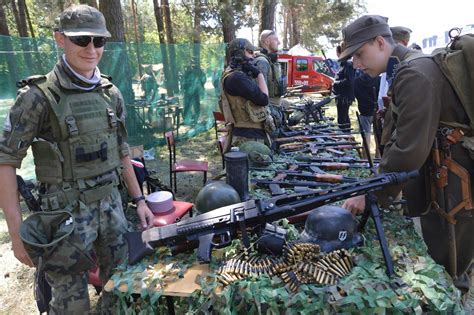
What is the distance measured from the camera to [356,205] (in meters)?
2.15

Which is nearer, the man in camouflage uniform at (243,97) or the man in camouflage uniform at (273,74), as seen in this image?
the man in camouflage uniform at (243,97)

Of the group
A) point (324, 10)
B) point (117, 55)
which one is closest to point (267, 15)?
point (117, 55)

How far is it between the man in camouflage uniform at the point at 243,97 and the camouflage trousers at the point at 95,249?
2086mm

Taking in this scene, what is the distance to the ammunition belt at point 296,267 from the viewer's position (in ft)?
5.76

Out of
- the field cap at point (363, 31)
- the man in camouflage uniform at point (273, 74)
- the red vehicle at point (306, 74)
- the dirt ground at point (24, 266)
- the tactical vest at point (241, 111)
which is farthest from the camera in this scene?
the red vehicle at point (306, 74)

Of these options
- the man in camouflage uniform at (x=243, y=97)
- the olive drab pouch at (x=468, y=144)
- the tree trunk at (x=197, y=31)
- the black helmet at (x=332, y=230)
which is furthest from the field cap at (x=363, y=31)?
the tree trunk at (x=197, y=31)

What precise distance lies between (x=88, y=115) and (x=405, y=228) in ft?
7.00

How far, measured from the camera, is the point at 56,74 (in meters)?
2.18

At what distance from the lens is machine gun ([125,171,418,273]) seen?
6.26 feet

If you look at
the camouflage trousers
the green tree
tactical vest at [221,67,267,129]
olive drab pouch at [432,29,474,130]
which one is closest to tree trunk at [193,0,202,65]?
the green tree

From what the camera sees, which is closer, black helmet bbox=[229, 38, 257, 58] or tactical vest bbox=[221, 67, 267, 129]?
black helmet bbox=[229, 38, 257, 58]

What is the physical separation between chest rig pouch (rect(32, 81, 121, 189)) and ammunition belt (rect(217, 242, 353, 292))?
3.53 feet

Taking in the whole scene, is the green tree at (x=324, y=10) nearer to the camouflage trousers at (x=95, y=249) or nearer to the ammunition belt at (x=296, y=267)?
the camouflage trousers at (x=95, y=249)

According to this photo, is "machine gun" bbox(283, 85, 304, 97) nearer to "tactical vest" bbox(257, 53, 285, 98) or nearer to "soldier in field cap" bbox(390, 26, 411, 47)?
"tactical vest" bbox(257, 53, 285, 98)
